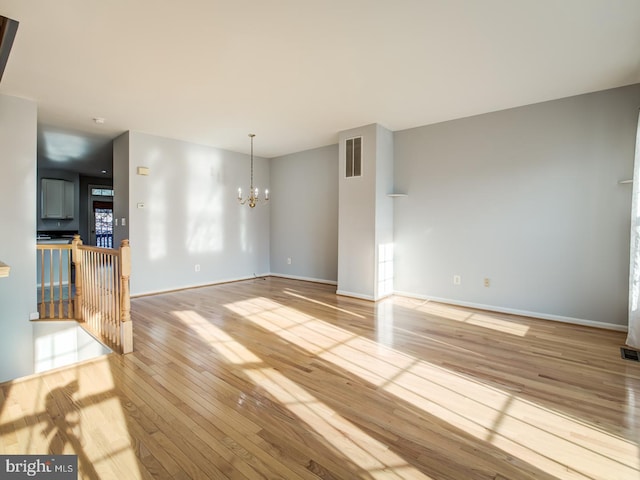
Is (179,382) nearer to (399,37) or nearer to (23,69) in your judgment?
(399,37)

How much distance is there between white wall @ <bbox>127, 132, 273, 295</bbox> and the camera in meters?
5.09

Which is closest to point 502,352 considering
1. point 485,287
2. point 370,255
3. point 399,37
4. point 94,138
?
point 485,287

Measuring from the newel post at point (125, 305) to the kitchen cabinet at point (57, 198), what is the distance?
8.18m

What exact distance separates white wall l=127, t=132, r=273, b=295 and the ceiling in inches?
38.8

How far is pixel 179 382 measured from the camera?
228cm

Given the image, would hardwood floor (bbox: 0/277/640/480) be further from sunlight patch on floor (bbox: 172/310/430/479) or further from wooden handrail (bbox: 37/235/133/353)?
wooden handrail (bbox: 37/235/133/353)

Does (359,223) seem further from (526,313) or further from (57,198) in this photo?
(57,198)

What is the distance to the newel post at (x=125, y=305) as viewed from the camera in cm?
278

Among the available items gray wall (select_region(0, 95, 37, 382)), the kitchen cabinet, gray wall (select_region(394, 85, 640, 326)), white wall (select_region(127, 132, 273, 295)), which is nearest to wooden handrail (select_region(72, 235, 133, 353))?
gray wall (select_region(0, 95, 37, 382))

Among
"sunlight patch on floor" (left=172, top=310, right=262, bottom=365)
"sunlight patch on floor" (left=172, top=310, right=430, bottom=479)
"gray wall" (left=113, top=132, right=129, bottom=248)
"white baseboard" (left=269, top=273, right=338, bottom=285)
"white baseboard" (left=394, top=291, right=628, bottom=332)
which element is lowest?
"sunlight patch on floor" (left=172, top=310, right=430, bottom=479)

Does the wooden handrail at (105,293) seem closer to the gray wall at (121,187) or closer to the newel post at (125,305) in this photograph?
the newel post at (125,305)

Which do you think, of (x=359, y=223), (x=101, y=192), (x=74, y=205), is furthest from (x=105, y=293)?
(x=101, y=192)

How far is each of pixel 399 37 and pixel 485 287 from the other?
3385mm

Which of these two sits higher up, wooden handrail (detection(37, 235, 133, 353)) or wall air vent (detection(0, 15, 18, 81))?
wall air vent (detection(0, 15, 18, 81))
